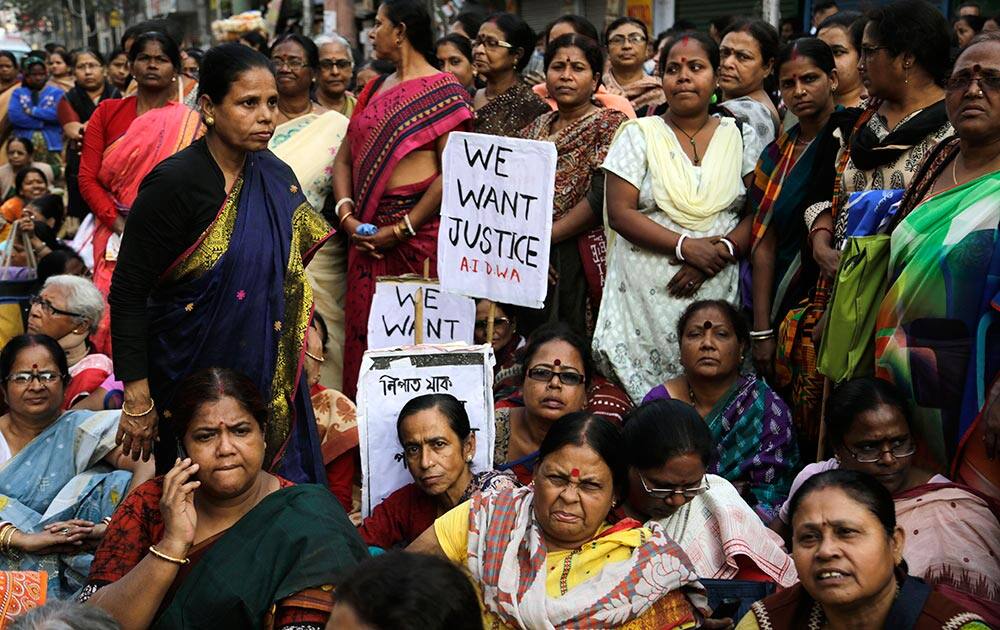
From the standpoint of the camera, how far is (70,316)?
612cm

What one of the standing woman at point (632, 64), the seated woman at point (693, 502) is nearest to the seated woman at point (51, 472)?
the seated woman at point (693, 502)

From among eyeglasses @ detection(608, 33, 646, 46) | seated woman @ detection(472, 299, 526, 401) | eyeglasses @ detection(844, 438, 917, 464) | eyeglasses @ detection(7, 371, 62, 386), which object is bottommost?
eyeglasses @ detection(844, 438, 917, 464)

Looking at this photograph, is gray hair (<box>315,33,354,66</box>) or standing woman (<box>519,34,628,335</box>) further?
gray hair (<box>315,33,354,66</box>)

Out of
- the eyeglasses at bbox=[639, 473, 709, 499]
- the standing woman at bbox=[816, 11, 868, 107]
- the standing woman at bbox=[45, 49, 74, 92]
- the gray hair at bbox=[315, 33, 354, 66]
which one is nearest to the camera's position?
the eyeglasses at bbox=[639, 473, 709, 499]

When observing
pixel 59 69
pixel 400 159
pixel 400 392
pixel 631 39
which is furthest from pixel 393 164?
pixel 59 69

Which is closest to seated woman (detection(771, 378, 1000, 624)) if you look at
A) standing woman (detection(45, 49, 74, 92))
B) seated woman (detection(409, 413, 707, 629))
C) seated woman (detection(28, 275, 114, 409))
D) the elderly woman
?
seated woman (detection(409, 413, 707, 629))

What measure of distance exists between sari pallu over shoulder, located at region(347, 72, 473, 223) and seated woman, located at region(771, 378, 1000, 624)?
258 centimetres

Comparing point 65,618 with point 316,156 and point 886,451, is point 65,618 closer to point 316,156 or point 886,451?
point 886,451

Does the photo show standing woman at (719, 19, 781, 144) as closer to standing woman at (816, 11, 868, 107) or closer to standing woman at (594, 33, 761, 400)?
standing woman at (816, 11, 868, 107)

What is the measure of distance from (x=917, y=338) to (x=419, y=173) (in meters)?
2.84

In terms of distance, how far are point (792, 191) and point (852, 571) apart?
238 cm

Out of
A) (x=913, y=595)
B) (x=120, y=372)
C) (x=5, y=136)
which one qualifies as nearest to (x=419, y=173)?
(x=120, y=372)

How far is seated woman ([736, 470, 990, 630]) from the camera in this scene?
10.0 ft

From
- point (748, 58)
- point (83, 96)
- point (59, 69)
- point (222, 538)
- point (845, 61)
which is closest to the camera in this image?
point (222, 538)
